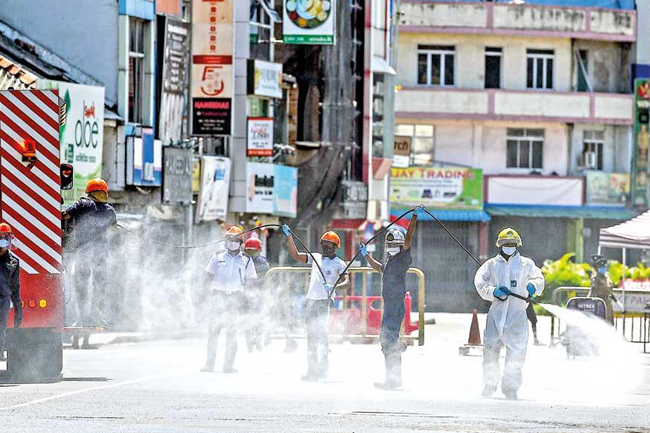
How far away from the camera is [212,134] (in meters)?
40.2

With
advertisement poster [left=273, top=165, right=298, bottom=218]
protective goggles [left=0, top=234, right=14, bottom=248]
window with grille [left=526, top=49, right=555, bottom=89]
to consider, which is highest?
window with grille [left=526, top=49, right=555, bottom=89]

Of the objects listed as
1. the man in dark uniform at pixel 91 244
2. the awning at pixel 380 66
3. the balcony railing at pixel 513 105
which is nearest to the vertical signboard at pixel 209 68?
the awning at pixel 380 66

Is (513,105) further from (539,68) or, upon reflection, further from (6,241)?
(6,241)

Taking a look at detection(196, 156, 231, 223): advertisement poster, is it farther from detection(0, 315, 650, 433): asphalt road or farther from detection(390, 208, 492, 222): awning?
detection(390, 208, 492, 222): awning

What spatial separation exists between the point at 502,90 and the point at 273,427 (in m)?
48.5

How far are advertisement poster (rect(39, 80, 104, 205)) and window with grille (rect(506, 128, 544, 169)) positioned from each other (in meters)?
30.2

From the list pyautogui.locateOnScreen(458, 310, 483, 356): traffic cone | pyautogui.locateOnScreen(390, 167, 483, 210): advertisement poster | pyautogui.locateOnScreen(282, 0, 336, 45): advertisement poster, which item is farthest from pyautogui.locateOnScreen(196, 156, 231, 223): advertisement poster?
pyautogui.locateOnScreen(390, 167, 483, 210): advertisement poster

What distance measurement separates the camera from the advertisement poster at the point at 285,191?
46.2 metres

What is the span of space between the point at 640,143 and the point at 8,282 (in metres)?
45.7

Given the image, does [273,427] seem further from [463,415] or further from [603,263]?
[603,263]

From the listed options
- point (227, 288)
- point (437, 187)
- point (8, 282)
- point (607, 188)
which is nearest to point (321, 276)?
point (227, 288)

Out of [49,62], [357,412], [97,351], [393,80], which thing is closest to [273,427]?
[357,412]

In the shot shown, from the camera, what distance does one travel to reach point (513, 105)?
62844 millimetres

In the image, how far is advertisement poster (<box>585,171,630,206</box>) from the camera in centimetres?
6291
